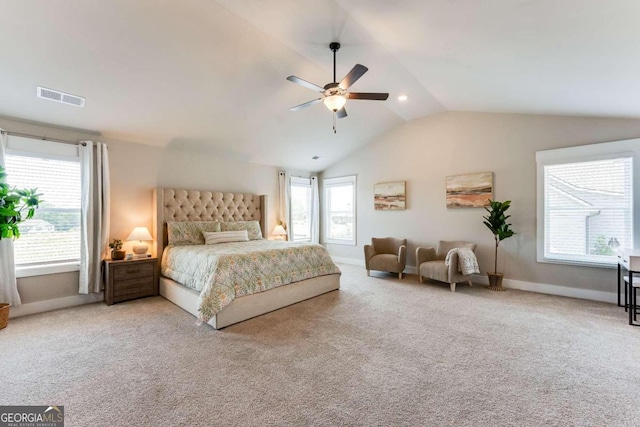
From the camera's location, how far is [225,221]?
5785 mm

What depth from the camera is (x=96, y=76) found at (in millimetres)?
3236

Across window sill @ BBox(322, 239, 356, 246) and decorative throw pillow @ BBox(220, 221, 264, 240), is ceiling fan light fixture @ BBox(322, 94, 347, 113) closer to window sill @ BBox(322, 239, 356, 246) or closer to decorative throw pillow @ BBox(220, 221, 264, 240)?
decorative throw pillow @ BBox(220, 221, 264, 240)

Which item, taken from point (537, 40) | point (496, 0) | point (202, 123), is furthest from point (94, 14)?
point (537, 40)

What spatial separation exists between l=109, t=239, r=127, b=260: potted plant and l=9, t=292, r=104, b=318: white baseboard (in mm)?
673

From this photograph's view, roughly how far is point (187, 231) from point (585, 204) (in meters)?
6.58

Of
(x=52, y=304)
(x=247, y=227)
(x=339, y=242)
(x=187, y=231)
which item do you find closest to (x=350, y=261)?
(x=339, y=242)

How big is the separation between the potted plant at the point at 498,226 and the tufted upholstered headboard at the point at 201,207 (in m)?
4.57

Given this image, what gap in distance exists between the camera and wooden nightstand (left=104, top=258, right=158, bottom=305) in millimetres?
4098

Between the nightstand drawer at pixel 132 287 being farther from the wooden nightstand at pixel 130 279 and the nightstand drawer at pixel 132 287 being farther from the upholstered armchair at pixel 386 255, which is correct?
the upholstered armchair at pixel 386 255

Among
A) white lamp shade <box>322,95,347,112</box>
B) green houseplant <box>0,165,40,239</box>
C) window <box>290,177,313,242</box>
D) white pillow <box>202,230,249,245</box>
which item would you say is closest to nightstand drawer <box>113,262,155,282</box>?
white pillow <box>202,230,249,245</box>

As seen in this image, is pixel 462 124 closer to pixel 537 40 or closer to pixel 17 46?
Answer: pixel 537 40

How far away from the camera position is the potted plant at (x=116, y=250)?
4227mm

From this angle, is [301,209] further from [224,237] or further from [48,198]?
[48,198]

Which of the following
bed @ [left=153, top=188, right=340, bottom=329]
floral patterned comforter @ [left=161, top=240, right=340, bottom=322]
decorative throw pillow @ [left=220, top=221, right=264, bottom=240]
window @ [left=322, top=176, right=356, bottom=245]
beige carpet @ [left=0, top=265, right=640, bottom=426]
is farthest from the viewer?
window @ [left=322, top=176, right=356, bottom=245]
